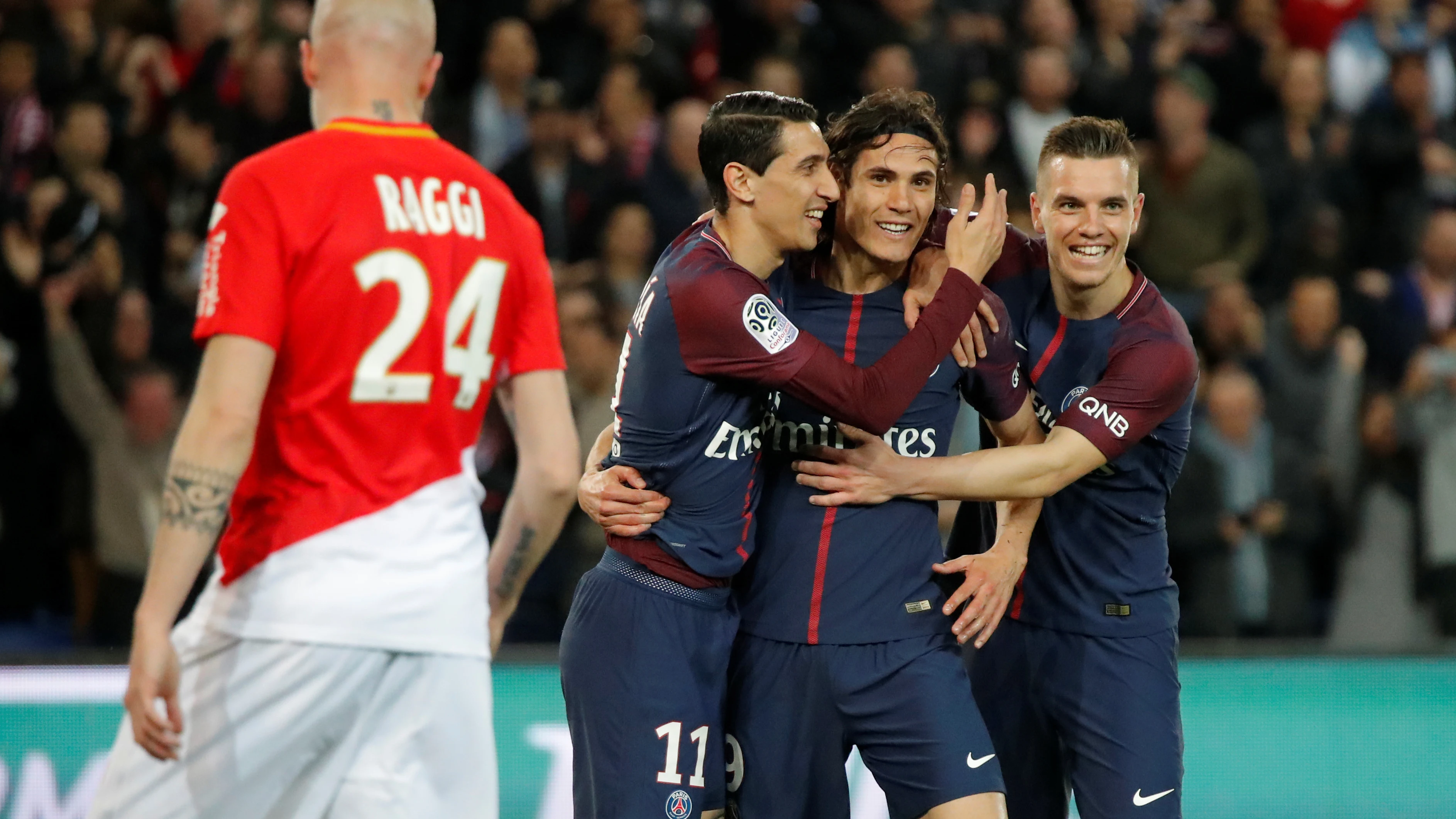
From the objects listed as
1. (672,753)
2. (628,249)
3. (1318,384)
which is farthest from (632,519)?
(1318,384)

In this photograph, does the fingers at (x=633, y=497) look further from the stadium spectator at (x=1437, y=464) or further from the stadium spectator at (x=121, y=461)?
the stadium spectator at (x=1437, y=464)

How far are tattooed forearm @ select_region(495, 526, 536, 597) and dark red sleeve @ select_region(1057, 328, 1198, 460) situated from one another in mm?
1728

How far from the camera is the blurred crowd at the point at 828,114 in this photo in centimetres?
881

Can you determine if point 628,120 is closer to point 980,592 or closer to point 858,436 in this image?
point 858,436

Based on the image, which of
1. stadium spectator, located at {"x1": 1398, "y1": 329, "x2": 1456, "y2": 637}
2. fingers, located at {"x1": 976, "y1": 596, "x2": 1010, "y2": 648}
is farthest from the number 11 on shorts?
stadium spectator, located at {"x1": 1398, "y1": 329, "x2": 1456, "y2": 637}

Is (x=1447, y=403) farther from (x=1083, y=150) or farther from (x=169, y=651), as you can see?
(x=169, y=651)

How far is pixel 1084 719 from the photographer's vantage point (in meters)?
4.92

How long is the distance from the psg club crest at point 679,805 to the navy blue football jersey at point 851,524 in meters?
0.51

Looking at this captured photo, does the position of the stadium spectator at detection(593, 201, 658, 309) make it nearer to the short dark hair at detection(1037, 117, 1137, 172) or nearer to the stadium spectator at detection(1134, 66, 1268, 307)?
the stadium spectator at detection(1134, 66, 1268, 307)

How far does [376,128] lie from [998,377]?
2.07 m

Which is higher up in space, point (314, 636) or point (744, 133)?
point (744, 133)

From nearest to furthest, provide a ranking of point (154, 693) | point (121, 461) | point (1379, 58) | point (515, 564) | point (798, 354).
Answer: point (154, 693) → point (515, 564) → point (798, 354) → point (121, 461) → point (1379, 58)

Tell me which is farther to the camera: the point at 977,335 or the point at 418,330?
the point at 977,335

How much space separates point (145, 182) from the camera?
995 cm
